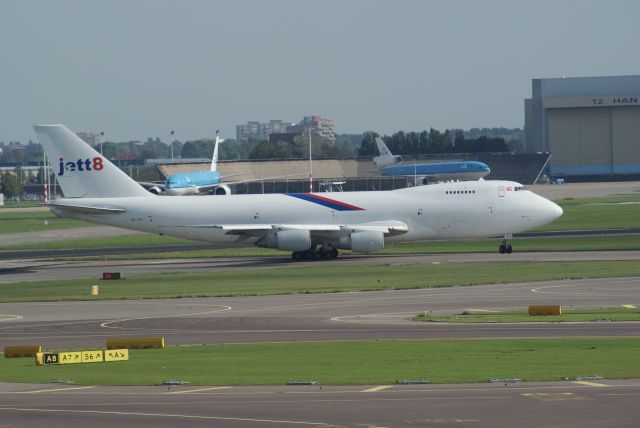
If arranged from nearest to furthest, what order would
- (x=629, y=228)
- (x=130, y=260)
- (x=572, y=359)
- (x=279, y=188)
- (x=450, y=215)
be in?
(x=572, y=359)
(x=450, y=215)
(x=130, y=260)
(x=629, y=228)
(x=279, y=188)

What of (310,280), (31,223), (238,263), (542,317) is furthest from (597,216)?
(542,317)

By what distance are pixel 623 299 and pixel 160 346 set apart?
20705mm

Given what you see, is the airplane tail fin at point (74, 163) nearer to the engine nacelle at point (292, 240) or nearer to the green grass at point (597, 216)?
the engine nacelle at point (292, 240)

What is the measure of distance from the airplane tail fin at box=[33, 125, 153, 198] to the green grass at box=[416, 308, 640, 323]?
37759mm

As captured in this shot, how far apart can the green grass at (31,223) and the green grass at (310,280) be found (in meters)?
55.7

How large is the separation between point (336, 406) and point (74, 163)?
54452 millimetres

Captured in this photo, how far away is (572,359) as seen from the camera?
98.7 feet

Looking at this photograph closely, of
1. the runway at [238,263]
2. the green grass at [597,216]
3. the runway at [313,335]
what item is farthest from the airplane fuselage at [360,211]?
the green grass at [597,216]

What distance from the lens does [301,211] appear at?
75.0m

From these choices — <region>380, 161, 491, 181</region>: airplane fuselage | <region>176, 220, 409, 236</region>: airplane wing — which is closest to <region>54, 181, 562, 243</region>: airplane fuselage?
<region>176, 220, 409, 236</region>: airplane wing

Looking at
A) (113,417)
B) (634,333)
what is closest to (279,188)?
(634,333)

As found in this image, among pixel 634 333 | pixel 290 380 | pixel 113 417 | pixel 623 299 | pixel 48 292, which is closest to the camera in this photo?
pixel 113 417

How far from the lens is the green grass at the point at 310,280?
2205 inches

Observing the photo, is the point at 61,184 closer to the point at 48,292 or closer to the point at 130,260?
the point at 130,260
